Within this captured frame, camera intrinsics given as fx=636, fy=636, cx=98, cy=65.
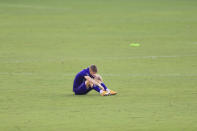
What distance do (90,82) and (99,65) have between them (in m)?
8.91

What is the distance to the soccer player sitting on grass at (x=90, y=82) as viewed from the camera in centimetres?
1945

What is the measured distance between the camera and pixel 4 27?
144 ft

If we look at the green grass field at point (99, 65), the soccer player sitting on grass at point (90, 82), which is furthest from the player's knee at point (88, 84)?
the green grass field at point (99, 65)

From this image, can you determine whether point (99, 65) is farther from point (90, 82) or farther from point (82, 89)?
point (90, 82)

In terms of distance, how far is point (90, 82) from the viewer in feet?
63.8

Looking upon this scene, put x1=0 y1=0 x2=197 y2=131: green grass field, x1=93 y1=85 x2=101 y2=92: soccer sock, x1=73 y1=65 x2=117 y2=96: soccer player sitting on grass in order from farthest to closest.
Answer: x1=93 y1=85 x2=101 y2=92: soccer sock → x1=73 y1=65 x2=117 y2=96: soccer player sitting on grass → x1=0 y1=0 x2=197 y2=131: green grass field

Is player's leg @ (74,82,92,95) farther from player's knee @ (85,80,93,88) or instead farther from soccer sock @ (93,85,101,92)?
soccer sock @ (93,85,101,92)

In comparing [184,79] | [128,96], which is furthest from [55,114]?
[184,79]

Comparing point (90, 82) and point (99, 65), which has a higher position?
point (90, 82)

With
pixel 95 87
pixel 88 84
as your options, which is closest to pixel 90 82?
pixel 88 84

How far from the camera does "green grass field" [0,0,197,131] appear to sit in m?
16.3

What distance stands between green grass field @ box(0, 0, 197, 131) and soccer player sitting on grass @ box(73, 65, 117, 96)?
33 centimetres

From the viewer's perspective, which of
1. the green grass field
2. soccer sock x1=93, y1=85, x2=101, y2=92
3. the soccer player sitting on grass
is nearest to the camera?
the green grass field

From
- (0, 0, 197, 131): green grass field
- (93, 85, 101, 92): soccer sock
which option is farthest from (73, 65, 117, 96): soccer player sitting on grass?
(0, 0, 197, 131): green grass field
